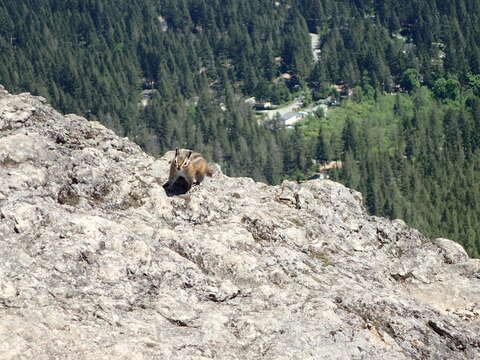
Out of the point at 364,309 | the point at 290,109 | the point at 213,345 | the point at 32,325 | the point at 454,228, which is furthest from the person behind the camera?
the point at 290,109

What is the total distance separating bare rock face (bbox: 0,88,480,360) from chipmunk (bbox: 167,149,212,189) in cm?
56

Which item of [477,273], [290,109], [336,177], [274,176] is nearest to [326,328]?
[477,273]

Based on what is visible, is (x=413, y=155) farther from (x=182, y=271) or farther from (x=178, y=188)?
(x=182, y=271)

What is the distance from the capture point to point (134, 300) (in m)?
18.2

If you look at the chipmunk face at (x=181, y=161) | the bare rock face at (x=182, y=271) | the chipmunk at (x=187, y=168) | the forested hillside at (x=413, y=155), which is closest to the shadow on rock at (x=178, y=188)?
the chipmunk at (x=187, y=168)

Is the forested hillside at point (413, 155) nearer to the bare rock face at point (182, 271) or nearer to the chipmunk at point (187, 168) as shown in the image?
the bare rock face at point (182, 271)

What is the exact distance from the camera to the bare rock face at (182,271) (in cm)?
1695

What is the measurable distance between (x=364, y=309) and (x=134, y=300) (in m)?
6.46

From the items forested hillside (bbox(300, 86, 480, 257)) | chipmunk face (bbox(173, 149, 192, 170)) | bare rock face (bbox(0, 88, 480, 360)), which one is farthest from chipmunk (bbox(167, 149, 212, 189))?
forested hillside (bbox(300, 86, 480, 257))

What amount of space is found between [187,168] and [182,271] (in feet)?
16.9

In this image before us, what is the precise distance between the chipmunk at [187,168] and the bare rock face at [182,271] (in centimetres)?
56

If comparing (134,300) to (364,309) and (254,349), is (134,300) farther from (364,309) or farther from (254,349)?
(364,309)

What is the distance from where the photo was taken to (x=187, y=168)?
2392cm

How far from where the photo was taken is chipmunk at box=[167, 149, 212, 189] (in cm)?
2375
